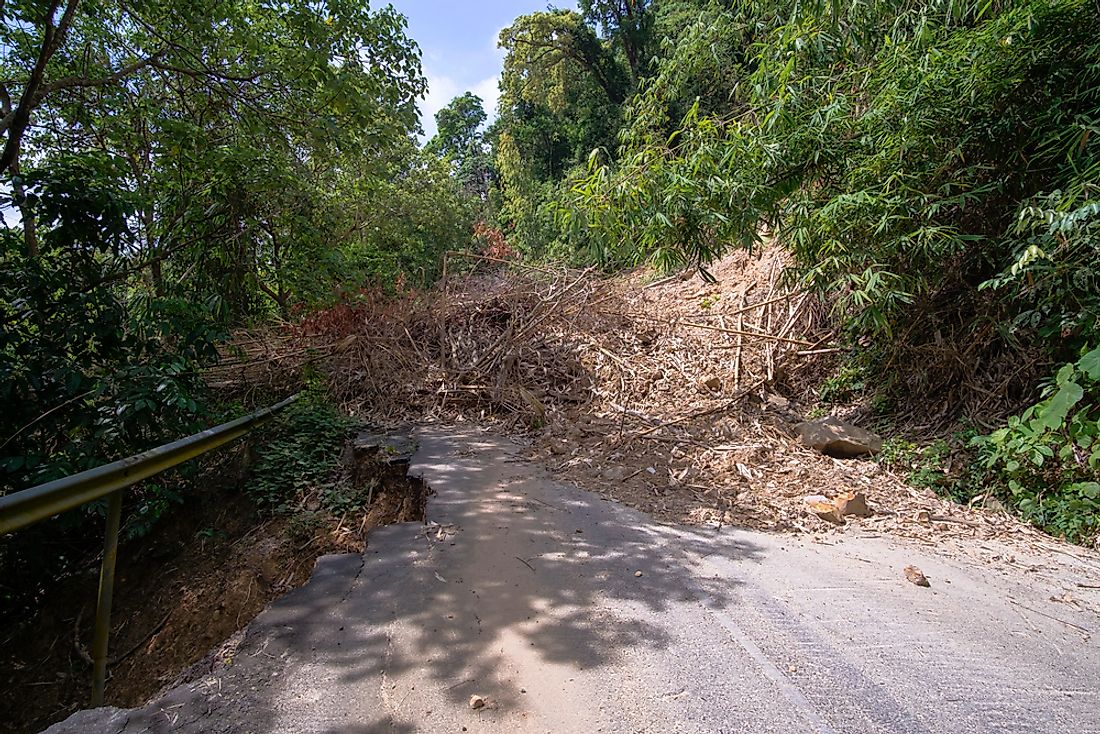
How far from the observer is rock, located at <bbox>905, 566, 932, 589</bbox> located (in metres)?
3.00

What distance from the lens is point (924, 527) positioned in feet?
12.9

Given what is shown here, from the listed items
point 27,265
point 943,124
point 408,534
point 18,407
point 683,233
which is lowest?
point 408,534

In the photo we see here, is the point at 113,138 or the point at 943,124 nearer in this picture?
the point at 943,124

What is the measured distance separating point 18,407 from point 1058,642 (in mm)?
6151

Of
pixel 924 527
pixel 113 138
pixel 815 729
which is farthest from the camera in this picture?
pixel 113 138

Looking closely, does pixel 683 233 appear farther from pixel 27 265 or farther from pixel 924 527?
pixel 27 265

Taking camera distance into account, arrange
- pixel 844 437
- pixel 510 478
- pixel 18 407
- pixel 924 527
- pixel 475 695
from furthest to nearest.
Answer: pixel 844 437 → pixel 510 478 → pixel 924 527 → pixel 18 407 → pixel 475 695

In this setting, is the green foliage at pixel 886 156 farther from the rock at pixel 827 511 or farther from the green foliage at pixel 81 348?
the green foliage at pixel 81 348

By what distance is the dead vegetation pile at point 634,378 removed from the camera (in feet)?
14.8

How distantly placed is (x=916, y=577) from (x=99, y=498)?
4.21 meters

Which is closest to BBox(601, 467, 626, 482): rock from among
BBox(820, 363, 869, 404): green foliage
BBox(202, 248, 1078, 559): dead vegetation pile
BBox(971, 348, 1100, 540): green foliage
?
BBox(202, 248, 1078, 559): dead vegetation pile

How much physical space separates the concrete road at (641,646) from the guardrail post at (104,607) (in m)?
0.21

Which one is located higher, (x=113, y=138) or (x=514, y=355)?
(x=113, y=138)

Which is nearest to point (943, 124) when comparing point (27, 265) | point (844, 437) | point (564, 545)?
point (844, 437)
